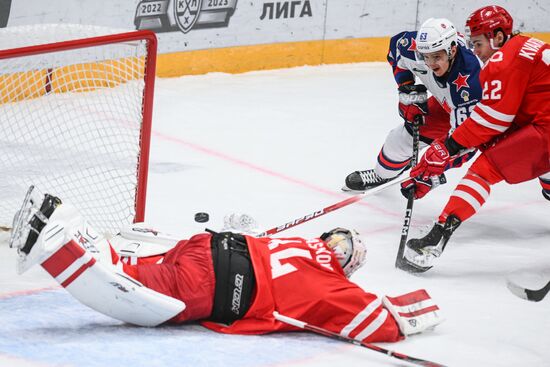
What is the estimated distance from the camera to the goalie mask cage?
12.3 feet

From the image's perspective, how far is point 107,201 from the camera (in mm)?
3920

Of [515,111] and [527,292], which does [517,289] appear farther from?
[515,111]

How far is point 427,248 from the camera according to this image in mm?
3592

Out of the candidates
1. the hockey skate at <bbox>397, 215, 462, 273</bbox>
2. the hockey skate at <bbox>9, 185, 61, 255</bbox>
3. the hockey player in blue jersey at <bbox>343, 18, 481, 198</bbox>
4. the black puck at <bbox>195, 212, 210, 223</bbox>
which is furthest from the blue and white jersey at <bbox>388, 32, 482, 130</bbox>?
the hockey skate at <bbox>9, 185, 61, 255</bbox>

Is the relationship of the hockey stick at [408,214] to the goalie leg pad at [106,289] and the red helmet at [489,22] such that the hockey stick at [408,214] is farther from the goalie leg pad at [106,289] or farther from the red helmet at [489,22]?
the goalie leg pad at [106,289]

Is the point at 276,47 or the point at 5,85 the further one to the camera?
the point at 276,47

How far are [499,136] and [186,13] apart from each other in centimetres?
318

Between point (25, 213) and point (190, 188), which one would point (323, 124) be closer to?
point (190, 188)

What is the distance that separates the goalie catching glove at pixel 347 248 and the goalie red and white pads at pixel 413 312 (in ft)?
0.47

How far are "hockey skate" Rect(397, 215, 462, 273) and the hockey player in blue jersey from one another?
56 cm

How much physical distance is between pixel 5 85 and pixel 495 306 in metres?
2.23

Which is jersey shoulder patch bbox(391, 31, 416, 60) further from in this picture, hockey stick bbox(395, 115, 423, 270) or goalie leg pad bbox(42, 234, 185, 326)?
goalie leg pad bbox(42, 234, 185, 326)

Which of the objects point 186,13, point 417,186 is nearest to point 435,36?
point 417,186

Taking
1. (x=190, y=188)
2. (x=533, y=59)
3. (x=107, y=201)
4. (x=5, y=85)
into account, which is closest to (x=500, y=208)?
(x=533, y=59)
